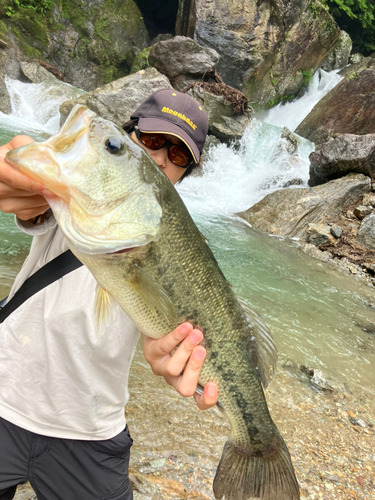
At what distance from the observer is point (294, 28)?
20.3m

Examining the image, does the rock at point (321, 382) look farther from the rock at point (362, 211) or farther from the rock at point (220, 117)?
the rock at point (220, 117)

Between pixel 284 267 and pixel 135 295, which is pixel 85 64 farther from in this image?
pixel 135 295

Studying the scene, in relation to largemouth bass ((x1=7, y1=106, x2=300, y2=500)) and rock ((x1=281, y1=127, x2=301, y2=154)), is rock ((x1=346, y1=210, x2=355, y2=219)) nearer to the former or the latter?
rock ((x1=281, y1=127, x2=301, y2=154))

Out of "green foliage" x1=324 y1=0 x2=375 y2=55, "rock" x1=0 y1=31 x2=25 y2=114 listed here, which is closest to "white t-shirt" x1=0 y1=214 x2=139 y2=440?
"rock" x1=0 y1=31 x2=25 y2=114

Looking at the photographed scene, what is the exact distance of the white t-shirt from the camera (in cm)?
151

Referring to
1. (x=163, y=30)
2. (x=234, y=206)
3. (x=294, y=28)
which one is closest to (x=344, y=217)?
(x=234, y=206)

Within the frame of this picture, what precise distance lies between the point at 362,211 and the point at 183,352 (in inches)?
458

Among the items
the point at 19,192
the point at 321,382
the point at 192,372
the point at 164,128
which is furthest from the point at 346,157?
the point at 19,192

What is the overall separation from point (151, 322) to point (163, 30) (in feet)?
91.0

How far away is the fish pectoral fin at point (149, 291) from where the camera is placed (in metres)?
1.42

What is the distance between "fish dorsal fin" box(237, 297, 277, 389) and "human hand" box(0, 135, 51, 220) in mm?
1081

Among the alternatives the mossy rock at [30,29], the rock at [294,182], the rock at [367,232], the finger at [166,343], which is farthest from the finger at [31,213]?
the mossy rock at [30,29]

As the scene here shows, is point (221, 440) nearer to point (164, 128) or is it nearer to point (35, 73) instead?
point (164, 128)

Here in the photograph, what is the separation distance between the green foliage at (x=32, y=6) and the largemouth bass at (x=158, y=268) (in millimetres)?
18428
